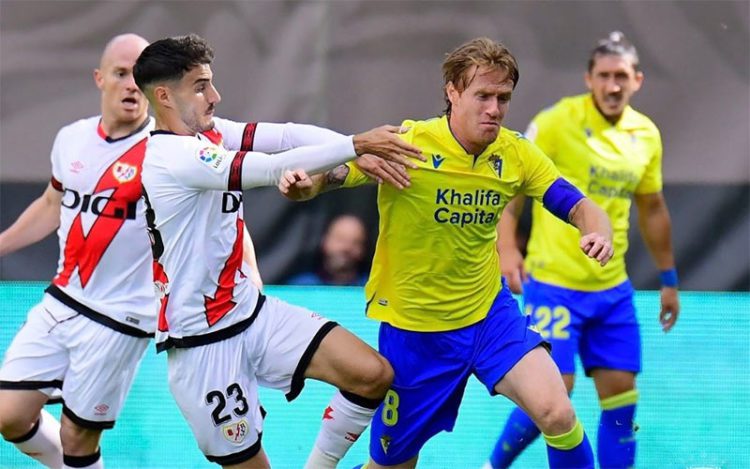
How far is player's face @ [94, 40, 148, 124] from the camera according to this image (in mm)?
5496

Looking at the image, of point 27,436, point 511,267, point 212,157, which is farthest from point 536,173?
point 27,436

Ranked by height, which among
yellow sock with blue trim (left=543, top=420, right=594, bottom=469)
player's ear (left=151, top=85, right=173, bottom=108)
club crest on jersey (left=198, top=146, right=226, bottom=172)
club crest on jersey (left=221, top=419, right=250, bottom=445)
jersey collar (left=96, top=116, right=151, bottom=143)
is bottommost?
club crest on jersey (left=221, top=419, right=250, bottom=445)

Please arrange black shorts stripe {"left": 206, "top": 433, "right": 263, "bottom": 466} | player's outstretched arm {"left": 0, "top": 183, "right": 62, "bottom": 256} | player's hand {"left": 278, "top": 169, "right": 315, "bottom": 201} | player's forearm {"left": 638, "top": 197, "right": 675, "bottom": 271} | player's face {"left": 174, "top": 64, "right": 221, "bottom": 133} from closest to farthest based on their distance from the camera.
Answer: player's hand {"left": 278, "top": 169, "right": 315, "bottom": 201}
player's face {"left": 174, "top": 64, "right": 221, "bottom": 133}
black shorts stripe {"left": 206, "top": 433, "right": 263, "bottom": 466}
player's outstretched arm {"left": 0, "top": 183, "right": 62, "bottom": 256}
player's forearm {"left": 638, "top": 197, "right": 675, "bottom": 271}

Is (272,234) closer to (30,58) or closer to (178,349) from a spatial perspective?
(30,58)

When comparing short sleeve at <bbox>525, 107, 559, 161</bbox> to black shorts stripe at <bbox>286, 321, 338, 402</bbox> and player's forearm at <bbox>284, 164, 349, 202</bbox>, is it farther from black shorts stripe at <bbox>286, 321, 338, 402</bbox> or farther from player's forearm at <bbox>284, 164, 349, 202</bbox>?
black shorts stripe at <bbox>286, 321, 338, 402</bbox>

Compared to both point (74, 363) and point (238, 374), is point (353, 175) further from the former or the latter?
point (74, 363)

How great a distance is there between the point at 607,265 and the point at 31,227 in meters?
2.65

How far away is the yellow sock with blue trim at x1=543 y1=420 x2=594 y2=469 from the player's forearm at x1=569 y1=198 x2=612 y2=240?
2.27ft

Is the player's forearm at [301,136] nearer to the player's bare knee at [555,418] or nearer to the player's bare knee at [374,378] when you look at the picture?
the player's bare knee at [374,378]

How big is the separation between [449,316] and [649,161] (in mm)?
1911

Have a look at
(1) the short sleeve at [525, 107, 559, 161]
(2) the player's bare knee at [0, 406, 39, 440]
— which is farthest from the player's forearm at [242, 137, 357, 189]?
(1) the short sleeve at [525, 107, 559, 161]

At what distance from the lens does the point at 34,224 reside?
5.76 metres

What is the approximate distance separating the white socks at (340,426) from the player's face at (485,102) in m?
1.05

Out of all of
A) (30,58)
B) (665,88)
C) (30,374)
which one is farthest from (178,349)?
(665,88)
